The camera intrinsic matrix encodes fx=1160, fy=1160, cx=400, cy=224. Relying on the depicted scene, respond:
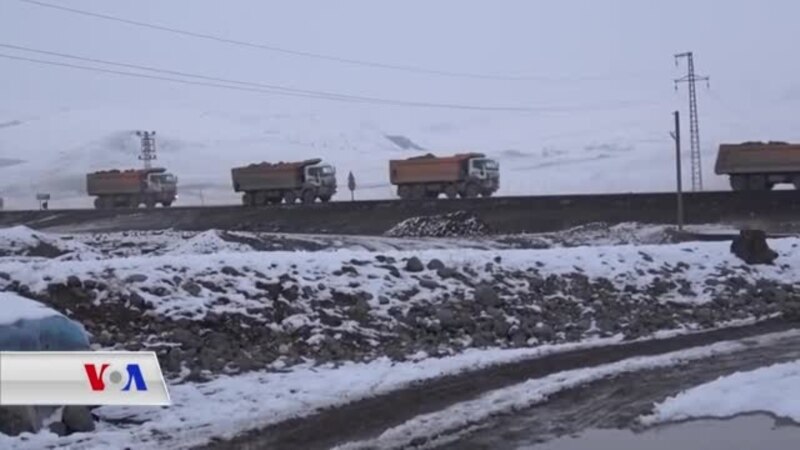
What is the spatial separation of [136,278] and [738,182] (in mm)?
42819

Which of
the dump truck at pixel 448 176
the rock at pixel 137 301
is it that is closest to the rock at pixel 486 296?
the rock at pixel 137 301

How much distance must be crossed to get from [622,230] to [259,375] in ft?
85.2

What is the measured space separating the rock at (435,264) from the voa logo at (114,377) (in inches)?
539

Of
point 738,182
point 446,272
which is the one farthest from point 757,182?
point 446,272

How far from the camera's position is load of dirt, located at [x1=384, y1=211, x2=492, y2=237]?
135ft

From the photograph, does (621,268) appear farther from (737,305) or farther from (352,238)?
(352,238)

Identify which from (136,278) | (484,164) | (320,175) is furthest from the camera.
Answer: (320,175)

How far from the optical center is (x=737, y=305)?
2061 cm

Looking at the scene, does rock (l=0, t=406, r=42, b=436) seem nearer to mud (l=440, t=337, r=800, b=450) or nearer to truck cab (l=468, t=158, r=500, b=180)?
mud (l=440, t=337, r=800, b=450)

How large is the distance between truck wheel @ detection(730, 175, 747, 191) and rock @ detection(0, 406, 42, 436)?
4788 cm

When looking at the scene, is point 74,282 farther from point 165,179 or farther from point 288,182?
point 165,179

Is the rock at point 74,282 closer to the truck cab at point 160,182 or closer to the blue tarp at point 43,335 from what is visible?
the blue tarp at point 43,335

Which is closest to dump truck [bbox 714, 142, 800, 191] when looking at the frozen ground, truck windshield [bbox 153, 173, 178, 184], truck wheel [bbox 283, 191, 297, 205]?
the frozen ground

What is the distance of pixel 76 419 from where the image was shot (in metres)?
10.3
